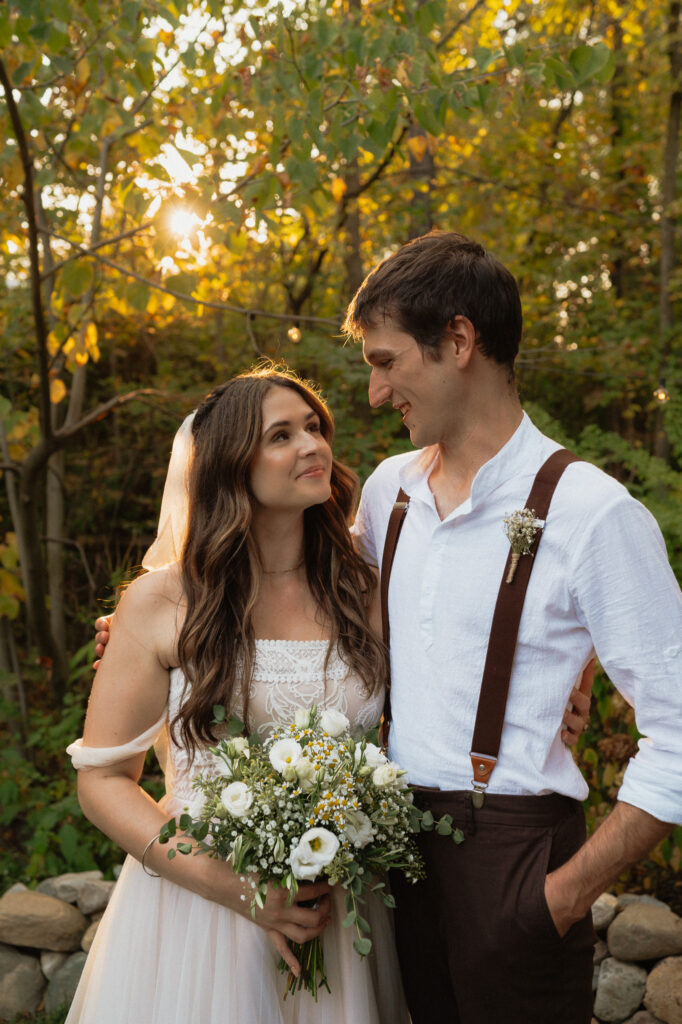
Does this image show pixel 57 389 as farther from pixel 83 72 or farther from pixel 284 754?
pixel 284 754

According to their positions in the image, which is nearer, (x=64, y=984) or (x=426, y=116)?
(x=426, y=116)

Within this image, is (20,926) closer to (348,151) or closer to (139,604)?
(139,604)

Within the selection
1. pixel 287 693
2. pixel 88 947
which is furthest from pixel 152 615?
pixel 88 947

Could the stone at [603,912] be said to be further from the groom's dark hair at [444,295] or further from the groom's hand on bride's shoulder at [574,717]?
the groom's dark hair at [444,295]

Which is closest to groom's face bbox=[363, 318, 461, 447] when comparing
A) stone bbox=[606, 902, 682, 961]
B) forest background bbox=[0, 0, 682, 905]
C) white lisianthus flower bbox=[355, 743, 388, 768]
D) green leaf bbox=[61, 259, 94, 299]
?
white lisianthus flower bbox=[355, 743, 388, 768]

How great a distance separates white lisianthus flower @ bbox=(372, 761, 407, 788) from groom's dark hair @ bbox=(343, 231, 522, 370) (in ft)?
3.14

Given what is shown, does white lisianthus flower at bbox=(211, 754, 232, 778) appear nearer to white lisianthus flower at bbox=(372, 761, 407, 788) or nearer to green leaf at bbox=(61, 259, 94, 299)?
white lisianthus flower at bbox=(372, 761, 407, 788)

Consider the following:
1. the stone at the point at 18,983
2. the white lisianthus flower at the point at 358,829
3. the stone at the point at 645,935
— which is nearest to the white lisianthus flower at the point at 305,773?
the white lisianthus flower at the point at 358,829

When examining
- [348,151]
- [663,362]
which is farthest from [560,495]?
[663,362]

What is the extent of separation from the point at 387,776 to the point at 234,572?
2.50 ft

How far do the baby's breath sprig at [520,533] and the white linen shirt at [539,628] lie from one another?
0.04m

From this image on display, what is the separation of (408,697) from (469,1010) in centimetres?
72

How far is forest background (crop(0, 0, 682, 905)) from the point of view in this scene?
3.54 metres

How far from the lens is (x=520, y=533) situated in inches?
76.1
